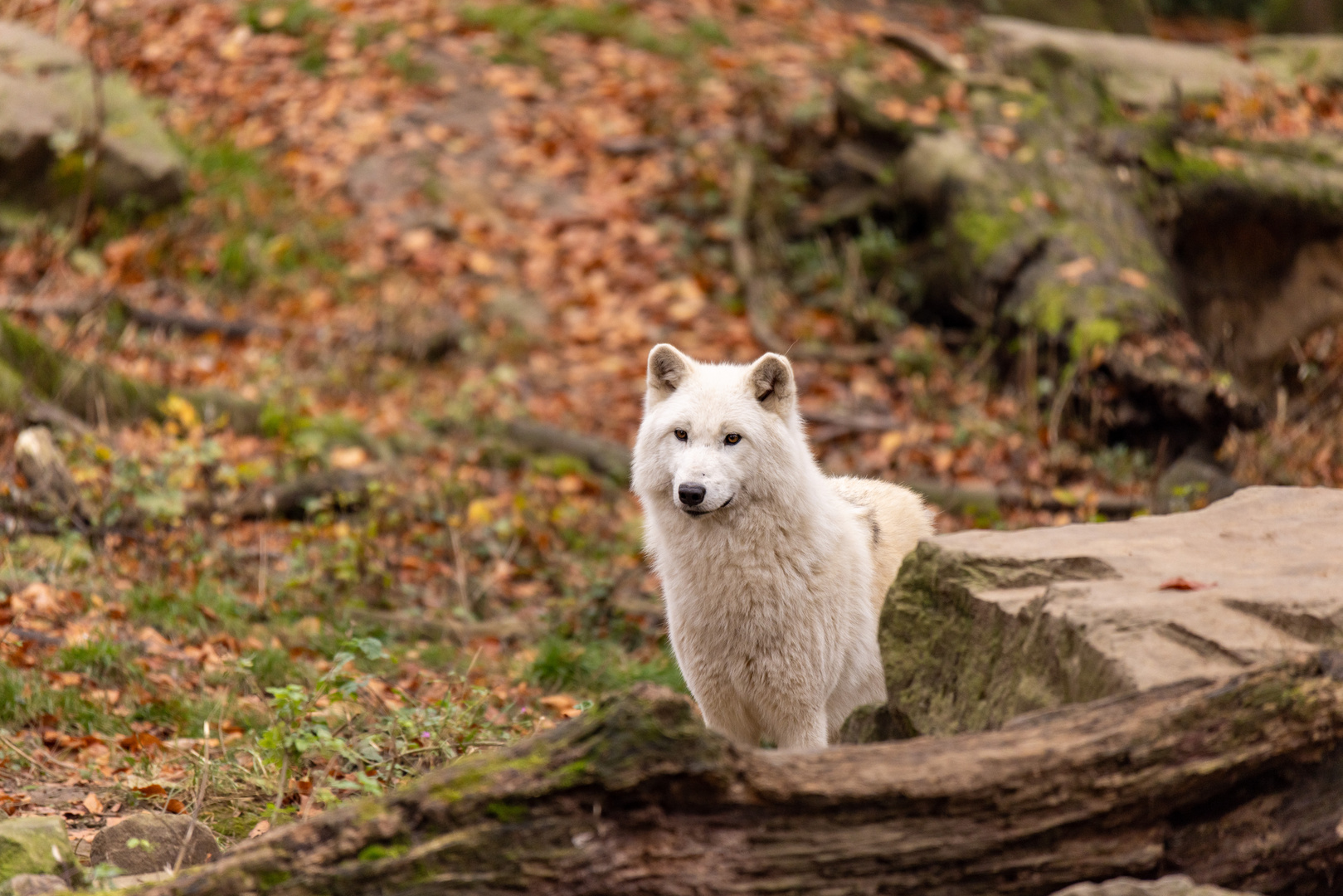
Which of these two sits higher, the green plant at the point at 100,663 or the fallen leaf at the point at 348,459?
the green plant at the point at 100,663

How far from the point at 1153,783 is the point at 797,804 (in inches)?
37.0

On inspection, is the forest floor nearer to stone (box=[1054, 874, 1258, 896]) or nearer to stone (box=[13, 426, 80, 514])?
stone (box=[13, 426, 80, 514])

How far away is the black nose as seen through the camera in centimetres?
470

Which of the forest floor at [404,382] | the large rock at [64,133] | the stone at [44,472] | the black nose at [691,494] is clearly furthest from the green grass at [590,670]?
the large rock at [64,133]

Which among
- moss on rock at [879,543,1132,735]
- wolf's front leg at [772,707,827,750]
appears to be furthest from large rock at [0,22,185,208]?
moss on rock at [879,543,1132,735]

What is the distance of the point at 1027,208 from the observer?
10555 millimetres

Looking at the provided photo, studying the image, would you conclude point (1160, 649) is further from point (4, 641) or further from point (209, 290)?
point (209, 290)

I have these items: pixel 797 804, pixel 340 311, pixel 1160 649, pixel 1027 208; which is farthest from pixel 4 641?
pixel 1027 208

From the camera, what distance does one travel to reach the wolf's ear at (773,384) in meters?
5.09

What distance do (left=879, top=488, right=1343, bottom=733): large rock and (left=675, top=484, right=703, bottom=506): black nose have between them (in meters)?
0.88

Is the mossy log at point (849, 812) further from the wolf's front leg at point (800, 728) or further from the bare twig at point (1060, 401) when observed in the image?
the bare twig at point (1060, 401)

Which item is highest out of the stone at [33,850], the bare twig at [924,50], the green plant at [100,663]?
the bare twig at [924,50]

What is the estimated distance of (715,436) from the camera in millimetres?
4945

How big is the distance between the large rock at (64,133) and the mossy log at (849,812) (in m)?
9.93
